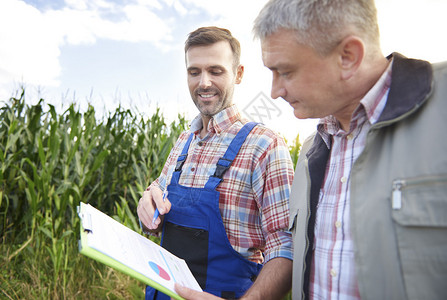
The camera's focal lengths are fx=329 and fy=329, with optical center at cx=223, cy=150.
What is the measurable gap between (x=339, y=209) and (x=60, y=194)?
3.39 metres

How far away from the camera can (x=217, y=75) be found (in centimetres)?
153

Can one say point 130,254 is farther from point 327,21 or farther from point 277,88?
point 327,21

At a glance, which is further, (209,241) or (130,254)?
(209,241)

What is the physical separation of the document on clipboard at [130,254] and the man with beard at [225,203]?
0.20 metres

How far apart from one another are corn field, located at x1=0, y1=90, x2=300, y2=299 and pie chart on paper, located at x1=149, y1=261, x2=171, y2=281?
1704 millimetres

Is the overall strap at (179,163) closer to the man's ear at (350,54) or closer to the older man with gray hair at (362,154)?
the older man with gray hair at (362,154)

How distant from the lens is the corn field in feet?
8.79

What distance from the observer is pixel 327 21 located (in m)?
0.86

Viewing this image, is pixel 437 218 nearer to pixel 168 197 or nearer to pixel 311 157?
pixel 311 157

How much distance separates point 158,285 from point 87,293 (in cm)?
232

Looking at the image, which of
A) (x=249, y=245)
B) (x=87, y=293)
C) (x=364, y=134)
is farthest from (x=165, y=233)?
(x=87, y=293)

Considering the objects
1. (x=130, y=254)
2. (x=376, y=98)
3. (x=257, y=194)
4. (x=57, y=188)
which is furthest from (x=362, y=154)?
(x=57, y=188)

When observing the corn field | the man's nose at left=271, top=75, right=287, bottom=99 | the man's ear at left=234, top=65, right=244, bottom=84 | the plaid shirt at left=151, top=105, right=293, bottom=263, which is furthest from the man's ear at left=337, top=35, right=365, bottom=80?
the corn field

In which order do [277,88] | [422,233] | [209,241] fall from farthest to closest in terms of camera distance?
1. [209,241]
2. [277,88]
3. [422,233]
